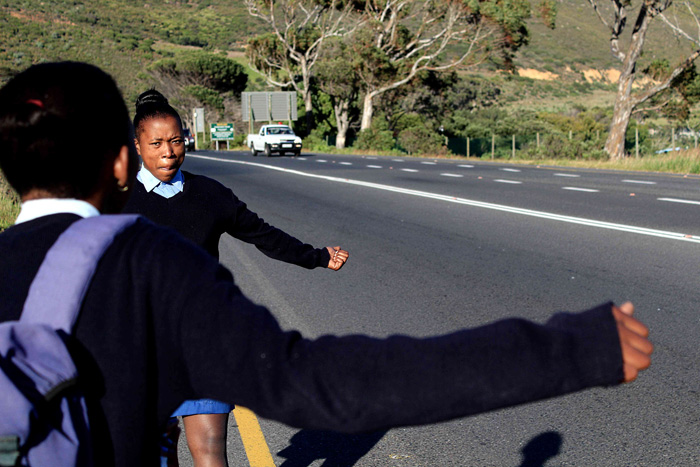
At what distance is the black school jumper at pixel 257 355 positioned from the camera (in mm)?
1188

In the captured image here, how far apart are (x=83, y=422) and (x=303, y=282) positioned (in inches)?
276

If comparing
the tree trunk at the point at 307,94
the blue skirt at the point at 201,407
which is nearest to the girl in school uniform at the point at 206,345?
the blue skirt at the point at 201,407

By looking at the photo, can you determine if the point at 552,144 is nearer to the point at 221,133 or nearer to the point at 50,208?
the point at 50,208

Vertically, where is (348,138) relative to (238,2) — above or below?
below

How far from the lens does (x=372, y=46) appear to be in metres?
49.1

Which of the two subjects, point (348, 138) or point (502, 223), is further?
point (348, 138)

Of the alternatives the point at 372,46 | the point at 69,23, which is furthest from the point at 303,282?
the point at 69,23

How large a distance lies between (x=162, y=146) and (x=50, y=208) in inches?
71.9

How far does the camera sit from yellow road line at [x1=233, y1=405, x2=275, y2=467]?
3.85 meters

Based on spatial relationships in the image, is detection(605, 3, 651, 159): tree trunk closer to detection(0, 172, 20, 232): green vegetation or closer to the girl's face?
detection(0, 172, 20, 232): green vegetation

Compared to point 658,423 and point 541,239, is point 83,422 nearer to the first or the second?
point 658,423

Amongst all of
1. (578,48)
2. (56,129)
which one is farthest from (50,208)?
(578,48)

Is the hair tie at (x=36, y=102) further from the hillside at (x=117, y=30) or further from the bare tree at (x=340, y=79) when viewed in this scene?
the bare tree at (x=340, y=79)

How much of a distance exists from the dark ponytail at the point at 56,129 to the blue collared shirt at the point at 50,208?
0.7 inches
